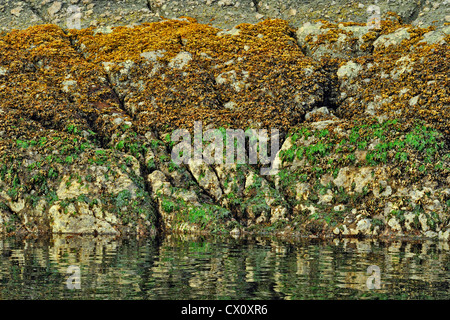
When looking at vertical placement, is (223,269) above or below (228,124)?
below

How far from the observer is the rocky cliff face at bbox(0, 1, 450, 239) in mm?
21359

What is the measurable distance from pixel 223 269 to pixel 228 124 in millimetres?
15383

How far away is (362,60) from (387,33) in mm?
3605

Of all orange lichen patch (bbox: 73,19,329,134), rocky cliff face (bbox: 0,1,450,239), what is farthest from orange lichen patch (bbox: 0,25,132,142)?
orange lichen patch (bbox: 73,19,329,134)

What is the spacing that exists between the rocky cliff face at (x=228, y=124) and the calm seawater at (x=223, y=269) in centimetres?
340

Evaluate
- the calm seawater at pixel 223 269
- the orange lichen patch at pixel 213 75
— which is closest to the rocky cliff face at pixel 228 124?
the orange lichen patch at pixel 213 75

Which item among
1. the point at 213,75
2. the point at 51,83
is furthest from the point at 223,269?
the point at 51,83

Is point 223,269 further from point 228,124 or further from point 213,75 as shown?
point 213,75

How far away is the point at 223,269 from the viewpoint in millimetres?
12086

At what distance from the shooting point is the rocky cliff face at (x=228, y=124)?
2136 cm

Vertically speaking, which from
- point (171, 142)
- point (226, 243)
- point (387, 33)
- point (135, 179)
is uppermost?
point (387, 33)

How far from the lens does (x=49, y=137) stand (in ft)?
79.5

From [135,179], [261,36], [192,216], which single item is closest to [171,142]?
[135,179]

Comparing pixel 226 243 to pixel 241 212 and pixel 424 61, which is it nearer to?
pixel 241 212
